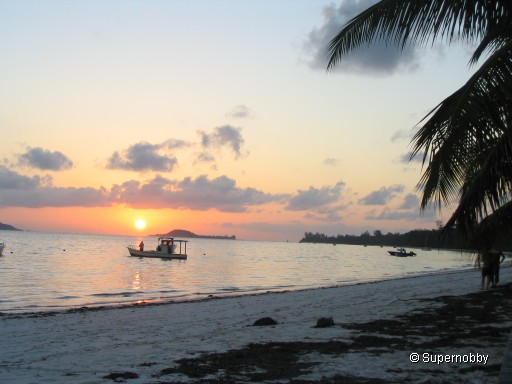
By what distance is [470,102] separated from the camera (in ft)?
18.6

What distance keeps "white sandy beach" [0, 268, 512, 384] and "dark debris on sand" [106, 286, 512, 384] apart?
9cm

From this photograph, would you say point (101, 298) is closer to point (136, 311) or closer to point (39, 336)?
point (136, 311)

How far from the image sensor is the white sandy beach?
6.88 metres

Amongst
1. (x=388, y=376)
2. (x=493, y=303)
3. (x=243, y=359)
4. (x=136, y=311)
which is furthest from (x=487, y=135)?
(x=136, y=311)

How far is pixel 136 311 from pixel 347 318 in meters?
7.43

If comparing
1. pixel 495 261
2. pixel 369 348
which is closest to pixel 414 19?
pixel 369 348

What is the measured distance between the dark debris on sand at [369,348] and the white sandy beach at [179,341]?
0.09 metres

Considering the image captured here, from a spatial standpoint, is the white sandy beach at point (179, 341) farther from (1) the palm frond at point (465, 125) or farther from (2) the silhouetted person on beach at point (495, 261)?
(2) the silhouetted person on beach at point (495, 261)

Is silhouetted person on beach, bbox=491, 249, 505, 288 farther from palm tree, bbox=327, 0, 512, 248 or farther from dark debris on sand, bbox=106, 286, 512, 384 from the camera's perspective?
palm tree, bbox=327, 0, 512, 248

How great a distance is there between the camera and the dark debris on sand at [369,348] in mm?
6492

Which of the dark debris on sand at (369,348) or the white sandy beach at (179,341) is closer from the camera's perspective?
the dark debris on sand at (369,348)

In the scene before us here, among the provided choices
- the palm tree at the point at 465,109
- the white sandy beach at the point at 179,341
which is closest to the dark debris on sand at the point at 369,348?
the white sandy beach at the point at 179,341

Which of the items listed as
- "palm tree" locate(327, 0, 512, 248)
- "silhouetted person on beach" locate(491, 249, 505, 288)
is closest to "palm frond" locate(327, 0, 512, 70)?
"palm tree" locate(327, 0, 512, 248)

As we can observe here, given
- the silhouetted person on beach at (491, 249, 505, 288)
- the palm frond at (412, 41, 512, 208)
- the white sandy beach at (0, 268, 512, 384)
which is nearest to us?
the palm frond at (412, 41, 512, 208)
